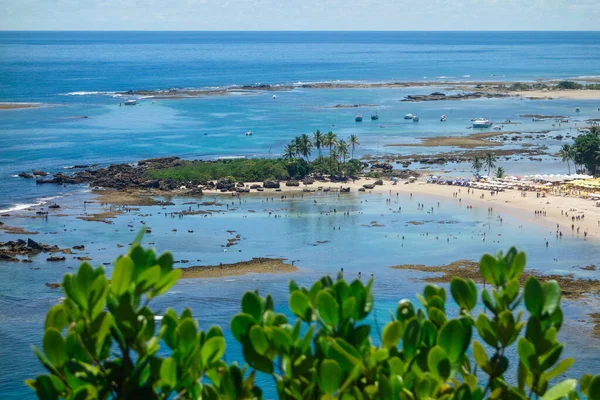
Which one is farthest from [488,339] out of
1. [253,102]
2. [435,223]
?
[253,102]

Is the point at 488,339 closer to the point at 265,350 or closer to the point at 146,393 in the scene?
the point at 265,350

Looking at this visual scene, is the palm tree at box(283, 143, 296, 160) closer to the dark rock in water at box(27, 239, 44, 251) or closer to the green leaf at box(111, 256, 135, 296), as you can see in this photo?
the dark rock in water at box(27, 239, 44, 251)

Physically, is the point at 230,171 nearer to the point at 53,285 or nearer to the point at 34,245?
the point at 34,245

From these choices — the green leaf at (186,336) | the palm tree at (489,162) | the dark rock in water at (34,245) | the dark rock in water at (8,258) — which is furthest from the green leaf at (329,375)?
the palm tree at (489,162)

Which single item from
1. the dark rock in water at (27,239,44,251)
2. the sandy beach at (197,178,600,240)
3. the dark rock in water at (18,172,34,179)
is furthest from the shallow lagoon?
the dark rock in water at (18,172,34,179)

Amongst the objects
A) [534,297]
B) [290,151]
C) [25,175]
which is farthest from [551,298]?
[25,175]

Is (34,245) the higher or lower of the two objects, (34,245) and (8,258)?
the higher
